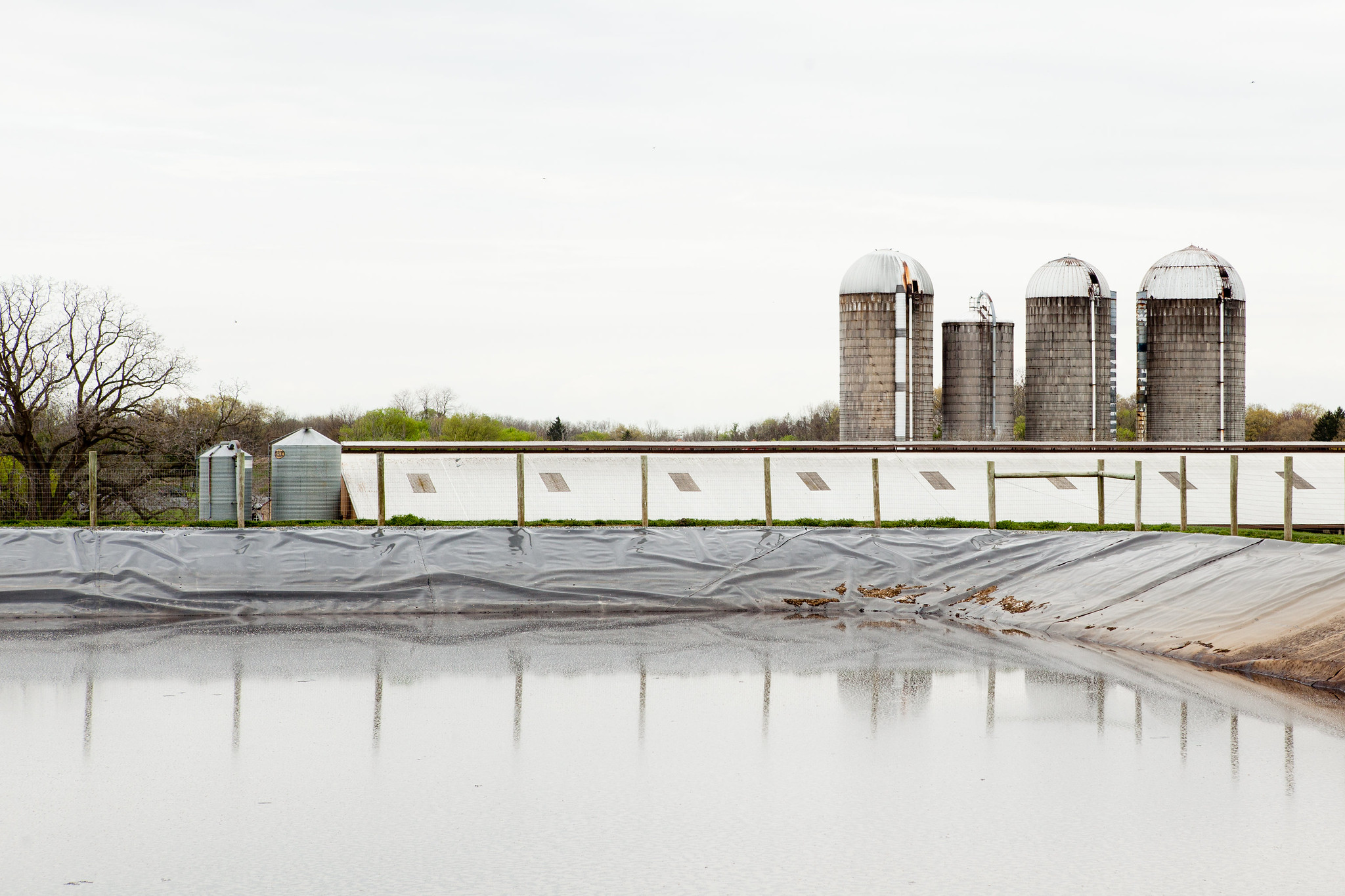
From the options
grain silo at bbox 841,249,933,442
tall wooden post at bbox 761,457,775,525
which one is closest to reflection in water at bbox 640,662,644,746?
tall wooden post at bbox 761,457,775,525

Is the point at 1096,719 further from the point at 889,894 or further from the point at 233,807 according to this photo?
the point at 233,807

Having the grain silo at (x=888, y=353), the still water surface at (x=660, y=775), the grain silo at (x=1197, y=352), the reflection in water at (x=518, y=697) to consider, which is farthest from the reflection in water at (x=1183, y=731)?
the grain silo at (x=1197, y=352)

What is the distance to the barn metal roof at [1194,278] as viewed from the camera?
48562 mm

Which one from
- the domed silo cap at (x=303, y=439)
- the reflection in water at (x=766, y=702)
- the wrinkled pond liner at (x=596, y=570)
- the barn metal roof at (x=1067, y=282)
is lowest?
the reflection in water at (x=766, y=702)

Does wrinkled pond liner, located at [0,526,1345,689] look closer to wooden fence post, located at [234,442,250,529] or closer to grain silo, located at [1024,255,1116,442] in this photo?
wooden fence post, located at [234,442,250,529]

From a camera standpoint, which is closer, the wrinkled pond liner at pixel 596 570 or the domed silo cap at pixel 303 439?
the wrinkled pond liner at pixel 596 570

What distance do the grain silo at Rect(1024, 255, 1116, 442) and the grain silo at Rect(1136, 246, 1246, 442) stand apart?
186 cm

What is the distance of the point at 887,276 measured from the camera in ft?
155

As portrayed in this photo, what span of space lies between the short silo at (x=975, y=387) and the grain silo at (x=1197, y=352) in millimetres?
5564

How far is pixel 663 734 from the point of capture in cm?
1071

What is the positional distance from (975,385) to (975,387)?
0.18 ft

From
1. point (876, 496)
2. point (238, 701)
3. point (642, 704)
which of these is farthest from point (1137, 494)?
point (238, 701)

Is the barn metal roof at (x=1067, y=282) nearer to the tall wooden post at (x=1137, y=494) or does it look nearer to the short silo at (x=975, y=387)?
the short silo at (x=975, y=387)

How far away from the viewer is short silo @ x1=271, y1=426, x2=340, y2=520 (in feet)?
93.8
